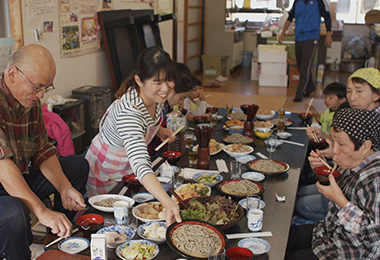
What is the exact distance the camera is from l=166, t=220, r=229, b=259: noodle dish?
1.58m

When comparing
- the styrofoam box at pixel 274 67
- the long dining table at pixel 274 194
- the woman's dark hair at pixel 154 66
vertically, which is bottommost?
the styrofoam box at pixel 274 67

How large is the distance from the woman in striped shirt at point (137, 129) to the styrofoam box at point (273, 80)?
19.4 feet

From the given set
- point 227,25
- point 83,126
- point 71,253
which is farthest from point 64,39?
point 227,25

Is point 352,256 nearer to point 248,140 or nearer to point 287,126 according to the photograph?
point 248,140

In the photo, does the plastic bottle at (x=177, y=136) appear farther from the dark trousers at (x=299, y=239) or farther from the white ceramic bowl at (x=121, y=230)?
the white ceramic bowl at (x=121, y=230)

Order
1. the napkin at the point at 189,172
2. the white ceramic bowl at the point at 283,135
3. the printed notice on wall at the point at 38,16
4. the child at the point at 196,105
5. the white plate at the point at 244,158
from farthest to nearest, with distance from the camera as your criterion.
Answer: the child at the point at 196,105
the printed notice on wall at the point at 38,16
the white ceramic bowl at the point at 283,135
the white plate at the point at 244,158
the napkin at the point at 189,172

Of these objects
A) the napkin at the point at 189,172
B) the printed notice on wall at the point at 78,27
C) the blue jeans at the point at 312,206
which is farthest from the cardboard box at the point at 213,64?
the napkin at the point at 189,172

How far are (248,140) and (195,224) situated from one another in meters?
1.41

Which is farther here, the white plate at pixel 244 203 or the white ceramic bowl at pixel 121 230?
the white plate at pixel 244 203

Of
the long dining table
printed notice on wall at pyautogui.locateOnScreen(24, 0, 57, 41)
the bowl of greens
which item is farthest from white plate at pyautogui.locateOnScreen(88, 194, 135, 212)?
printed notice on wall at pyautogui.locateOnScreen(24, 0, 57, 41)

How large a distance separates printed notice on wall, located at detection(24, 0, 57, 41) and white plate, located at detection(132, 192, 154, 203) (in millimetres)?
2188

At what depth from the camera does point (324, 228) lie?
205 centimetres

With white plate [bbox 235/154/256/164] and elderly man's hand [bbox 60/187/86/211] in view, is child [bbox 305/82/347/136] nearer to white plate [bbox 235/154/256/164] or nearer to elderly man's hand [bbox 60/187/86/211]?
white plate [bbox 235/154/256/164]

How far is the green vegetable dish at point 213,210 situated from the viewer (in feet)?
5.94
